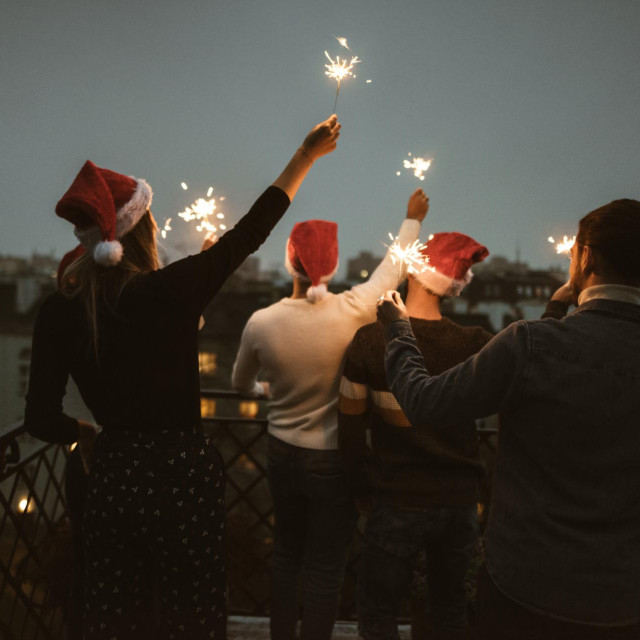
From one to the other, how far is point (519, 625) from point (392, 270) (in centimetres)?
118

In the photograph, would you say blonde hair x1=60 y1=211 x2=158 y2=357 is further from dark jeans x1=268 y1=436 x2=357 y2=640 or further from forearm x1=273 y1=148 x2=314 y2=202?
dark jeans x1=268 y1=436 x2=357 y2=640

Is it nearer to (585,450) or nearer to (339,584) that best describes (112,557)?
(339,584)

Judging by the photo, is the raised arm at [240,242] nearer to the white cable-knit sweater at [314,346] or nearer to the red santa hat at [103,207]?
the red santa hat at [103,207]

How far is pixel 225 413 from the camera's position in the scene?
50.7m

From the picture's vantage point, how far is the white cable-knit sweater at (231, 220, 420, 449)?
1.92m

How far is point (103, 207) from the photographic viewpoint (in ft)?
4.20

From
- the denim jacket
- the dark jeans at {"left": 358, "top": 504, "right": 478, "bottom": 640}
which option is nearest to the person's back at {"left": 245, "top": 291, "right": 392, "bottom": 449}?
the dark jeans at {"left": 358, "top": 504, "right": 478, "bottom": 640}

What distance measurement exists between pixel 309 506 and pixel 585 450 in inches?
46.2

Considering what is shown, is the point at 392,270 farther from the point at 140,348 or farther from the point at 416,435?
the point at 140,348

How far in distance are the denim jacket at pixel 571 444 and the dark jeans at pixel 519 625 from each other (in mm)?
20

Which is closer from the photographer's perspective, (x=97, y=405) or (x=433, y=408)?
(x=433, y=408)

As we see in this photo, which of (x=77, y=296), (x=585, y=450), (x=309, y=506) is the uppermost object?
(x=77, y=296)

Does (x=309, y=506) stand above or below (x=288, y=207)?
below

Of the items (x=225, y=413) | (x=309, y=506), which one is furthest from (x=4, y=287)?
(x=309, y=506)
